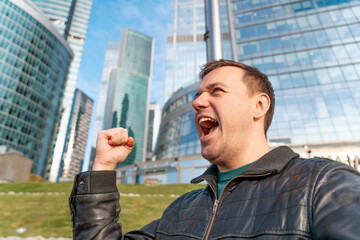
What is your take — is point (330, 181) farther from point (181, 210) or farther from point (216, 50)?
point (216, 50)

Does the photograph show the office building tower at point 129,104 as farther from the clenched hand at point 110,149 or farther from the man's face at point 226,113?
the man's face at point 226,113

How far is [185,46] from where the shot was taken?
12325 centimetres

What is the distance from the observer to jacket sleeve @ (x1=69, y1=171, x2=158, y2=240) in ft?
5.55

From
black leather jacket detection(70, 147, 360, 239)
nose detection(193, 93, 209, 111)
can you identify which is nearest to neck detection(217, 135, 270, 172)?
black leather jacket detection(70, 147, 360, 239)

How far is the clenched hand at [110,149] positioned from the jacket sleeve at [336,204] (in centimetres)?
143

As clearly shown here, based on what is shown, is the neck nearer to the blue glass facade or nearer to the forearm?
the forearm

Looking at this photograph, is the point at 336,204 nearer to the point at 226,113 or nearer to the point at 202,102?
the point at 226,113

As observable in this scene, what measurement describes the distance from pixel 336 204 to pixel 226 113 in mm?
1015

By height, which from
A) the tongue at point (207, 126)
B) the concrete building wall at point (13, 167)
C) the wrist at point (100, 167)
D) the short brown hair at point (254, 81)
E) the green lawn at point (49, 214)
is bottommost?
the green lawn at point (49, 214)

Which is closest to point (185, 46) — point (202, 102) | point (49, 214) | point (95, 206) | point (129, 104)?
point (129, 104)

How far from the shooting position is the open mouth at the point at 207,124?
2070mm

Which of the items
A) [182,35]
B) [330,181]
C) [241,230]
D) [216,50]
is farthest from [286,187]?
[182,35]

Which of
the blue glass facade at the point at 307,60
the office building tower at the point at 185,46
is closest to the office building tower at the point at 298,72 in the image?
the blue glass facade at the point at 307,60

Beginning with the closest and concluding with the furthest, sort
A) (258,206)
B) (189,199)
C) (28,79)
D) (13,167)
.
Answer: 1. (258,206)
2. (189,199)
3. (13,167)
4. (28,79)
